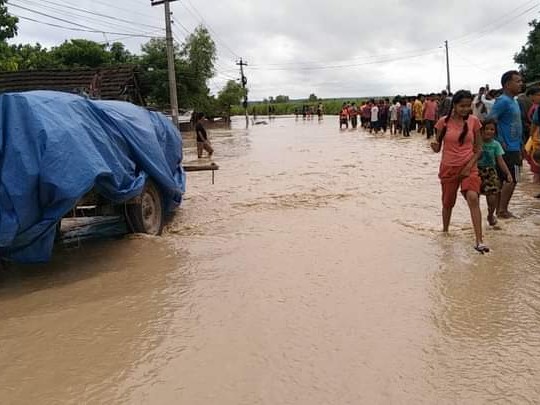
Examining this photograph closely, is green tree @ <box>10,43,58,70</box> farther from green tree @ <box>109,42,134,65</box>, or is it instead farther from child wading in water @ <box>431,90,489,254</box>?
child wading in water @ <box>431,90,489,254</box>

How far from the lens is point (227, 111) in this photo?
197 ft

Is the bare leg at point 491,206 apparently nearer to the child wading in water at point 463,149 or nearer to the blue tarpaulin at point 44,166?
the child wading in water at point 463,149

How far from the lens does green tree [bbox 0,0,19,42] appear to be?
18.5 m

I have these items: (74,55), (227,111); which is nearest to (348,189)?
(74,55)

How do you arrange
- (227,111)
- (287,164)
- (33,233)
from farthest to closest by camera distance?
(227,111) → (287,164) → (33,233)

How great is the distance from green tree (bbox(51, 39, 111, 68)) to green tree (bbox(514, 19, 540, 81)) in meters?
27.4

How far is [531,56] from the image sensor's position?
37.8 meters

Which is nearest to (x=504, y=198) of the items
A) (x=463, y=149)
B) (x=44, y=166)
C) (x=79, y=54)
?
(x=463, y=149)

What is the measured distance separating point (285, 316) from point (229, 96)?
190 feet

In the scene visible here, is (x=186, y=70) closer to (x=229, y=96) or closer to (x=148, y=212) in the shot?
(x=229, y=96)

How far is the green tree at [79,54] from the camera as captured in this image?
124 feet

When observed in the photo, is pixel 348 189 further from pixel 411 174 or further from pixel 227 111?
pixel 227 111

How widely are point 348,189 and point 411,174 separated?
2382mm

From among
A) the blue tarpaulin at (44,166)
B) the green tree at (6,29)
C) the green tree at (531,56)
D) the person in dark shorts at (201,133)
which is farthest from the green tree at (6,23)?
the green tree at (531,56)
